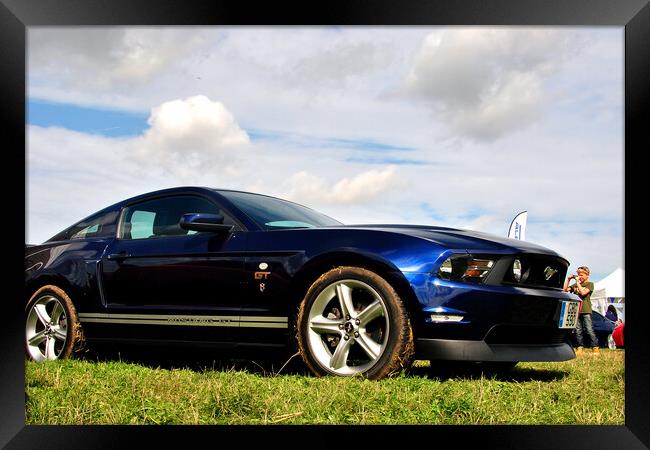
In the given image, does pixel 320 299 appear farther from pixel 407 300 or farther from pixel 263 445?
pixel 263 445

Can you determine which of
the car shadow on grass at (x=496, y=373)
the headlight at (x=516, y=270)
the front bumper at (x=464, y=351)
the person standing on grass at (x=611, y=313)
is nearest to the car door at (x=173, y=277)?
the front bumper at (x=464, y=351)

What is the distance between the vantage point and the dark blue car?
425cm

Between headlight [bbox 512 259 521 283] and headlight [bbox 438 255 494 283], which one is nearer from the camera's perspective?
headlight [bbox 438 255 494 283]

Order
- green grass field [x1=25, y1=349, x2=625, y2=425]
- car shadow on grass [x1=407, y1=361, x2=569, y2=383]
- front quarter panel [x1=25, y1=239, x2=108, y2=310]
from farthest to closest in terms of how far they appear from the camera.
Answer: front quarter panel [x1=25, y1=239, x2=108, y2=310] → car shadow on grass [x1=407, y1=361, x2=569, y2=383] → green grass field [x1=25, y1=349, x2=625, y2=425]

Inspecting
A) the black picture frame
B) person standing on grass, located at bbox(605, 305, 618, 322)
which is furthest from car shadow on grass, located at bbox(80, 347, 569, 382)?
person standing on grass, located at bbox(605, 305, 618, 322)

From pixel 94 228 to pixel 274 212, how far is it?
5.59ft

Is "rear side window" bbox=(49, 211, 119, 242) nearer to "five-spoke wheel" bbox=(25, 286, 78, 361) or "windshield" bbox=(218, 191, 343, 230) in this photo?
"five-spoke wheel" bbox=(25, 286, 78, 361)

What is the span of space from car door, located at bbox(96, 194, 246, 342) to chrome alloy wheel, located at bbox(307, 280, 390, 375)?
62cm

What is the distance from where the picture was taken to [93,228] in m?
5.96

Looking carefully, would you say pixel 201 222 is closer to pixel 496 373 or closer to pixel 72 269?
pixel 72 269

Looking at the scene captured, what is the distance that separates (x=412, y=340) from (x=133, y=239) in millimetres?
2504

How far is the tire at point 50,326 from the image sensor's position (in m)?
5.61

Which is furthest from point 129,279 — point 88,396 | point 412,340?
point 412,340

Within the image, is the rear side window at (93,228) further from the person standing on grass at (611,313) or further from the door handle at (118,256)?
the person standing on grass at (611,313)
